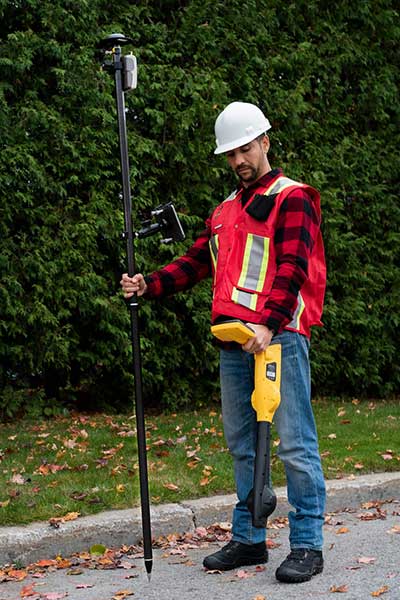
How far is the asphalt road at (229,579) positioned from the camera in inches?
165

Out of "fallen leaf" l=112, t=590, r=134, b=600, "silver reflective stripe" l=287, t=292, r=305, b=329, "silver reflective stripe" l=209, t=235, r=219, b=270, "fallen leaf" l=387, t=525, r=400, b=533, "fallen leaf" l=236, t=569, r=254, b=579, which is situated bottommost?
"fallen leaf" l=387, t=525, r=400, b=533

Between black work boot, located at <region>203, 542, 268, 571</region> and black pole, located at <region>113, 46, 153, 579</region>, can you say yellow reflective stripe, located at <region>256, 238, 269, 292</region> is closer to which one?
black pole, located at <region>113, 46, 153, 579</region>

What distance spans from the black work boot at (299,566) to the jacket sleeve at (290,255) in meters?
1.03

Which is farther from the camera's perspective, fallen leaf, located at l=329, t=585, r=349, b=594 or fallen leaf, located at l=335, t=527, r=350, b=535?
fallen leaf, located at l=335, t=527, r=350, b=535

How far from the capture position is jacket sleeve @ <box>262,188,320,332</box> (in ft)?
13.6

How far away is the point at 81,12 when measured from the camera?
792 cm

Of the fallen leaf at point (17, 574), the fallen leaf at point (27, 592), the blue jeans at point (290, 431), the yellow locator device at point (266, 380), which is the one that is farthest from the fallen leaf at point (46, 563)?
the yellow locator device at point (266, 380)

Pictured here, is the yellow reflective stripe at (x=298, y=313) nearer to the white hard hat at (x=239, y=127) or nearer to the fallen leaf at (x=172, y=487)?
the white hard hat at (x=239, y=127)

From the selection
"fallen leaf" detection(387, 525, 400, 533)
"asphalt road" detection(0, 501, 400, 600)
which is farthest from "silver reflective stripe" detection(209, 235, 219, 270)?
"fallen leaf" detection(387, 525, 400, 533)

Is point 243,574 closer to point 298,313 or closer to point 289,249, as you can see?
point 298,313

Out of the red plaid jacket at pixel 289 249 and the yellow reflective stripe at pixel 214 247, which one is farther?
the yellow reflective stripe at pixel 214 247

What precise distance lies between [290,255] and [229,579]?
151 centimetres

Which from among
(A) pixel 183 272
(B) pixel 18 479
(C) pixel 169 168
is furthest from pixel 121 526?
(C) pixel 169 168

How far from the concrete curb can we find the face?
1.97 m
